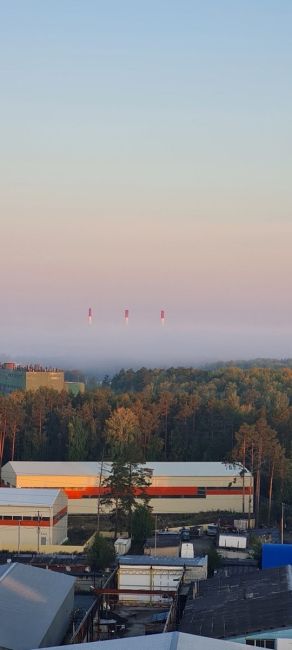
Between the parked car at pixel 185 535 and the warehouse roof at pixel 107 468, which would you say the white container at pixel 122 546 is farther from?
the warehouse roof at pixel 107 468

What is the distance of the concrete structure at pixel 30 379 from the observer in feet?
302

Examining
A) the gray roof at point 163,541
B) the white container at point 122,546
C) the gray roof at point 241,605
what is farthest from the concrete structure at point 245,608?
the gray roof at point 163,541

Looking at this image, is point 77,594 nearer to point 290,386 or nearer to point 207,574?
point 207,574

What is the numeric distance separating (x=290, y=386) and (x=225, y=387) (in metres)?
5.37

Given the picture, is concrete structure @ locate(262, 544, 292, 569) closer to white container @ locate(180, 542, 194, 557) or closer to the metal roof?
white container @ locate(180, 542, 194, 557)

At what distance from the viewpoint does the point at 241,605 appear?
20391 millimetres

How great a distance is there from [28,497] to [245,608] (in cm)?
1521

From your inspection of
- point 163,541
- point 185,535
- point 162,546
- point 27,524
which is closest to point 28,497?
→ point 27,524

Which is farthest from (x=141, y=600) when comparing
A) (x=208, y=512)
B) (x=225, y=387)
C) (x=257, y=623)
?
(x=225, y=387)

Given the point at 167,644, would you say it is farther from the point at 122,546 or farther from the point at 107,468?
the point at 107,468

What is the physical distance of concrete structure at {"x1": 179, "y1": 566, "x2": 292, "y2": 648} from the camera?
723 inches

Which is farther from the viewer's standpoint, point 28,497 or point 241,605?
point 28,497

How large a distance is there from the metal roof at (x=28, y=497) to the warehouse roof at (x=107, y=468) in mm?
5037

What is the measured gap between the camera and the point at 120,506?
117ft
